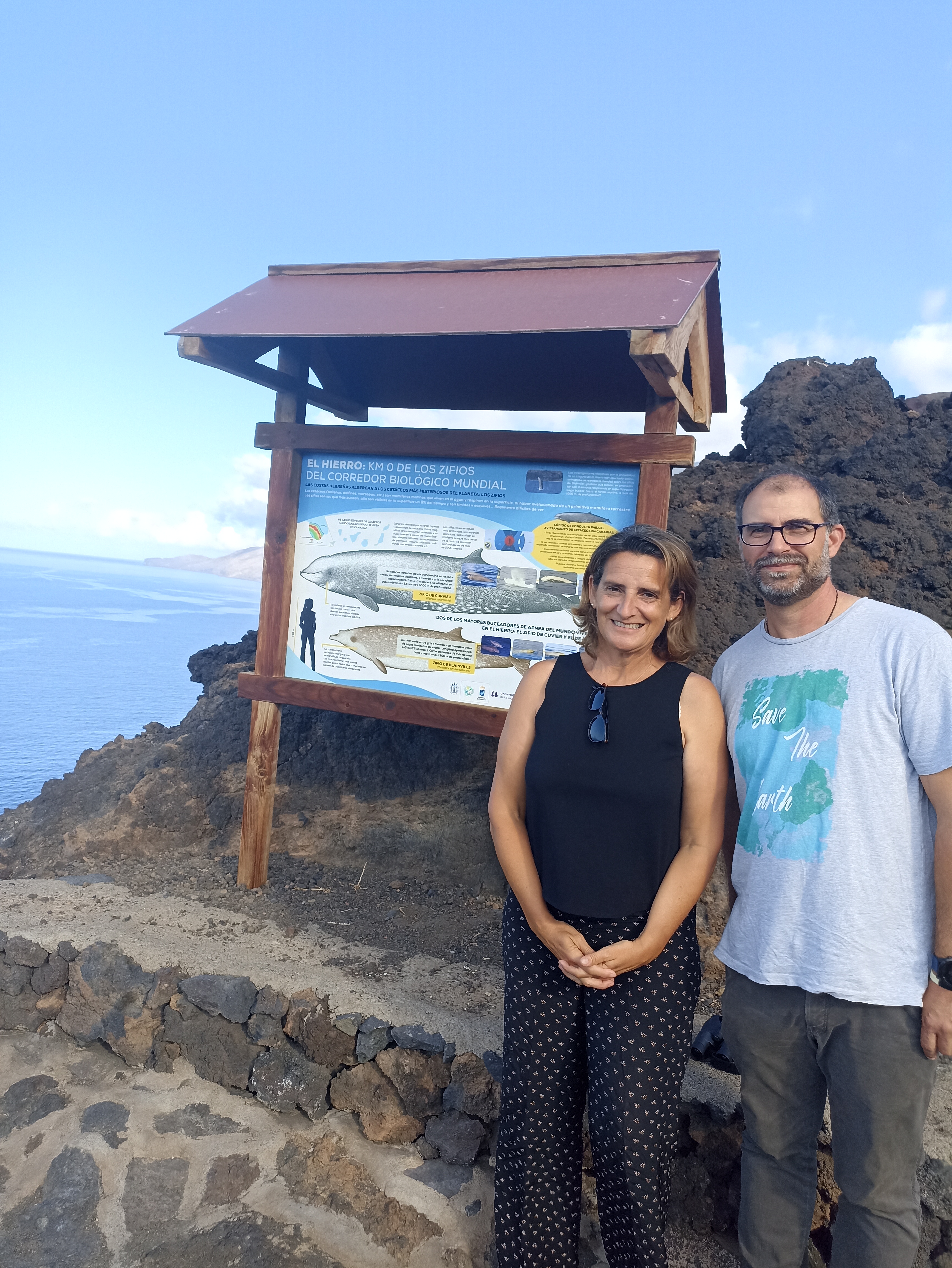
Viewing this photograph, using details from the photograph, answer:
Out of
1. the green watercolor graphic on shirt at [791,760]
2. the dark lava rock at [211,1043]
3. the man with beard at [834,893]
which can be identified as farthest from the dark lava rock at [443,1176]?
the green watercolor graphic on shirt at [791,760]

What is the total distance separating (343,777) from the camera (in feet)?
17.6

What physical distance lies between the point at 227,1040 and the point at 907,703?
2.94 meters

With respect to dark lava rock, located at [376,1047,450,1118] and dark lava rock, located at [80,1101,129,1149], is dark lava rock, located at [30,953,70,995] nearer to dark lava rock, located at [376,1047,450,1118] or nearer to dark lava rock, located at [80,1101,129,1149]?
dark lava rock, located at [80,1101,129,1149]

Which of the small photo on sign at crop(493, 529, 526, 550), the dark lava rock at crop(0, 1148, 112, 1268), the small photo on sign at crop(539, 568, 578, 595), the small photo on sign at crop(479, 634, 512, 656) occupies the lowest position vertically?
the dark lava rock at crop(0, 1148, 112, 1268)

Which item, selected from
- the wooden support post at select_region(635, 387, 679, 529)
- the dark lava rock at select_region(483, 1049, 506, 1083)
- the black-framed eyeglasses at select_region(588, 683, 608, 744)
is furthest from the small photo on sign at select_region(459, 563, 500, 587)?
the dark lava rock at select_region(483, 1049, 506, 1083)

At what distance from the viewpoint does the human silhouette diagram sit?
4.27 metres

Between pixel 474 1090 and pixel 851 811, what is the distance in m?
1.87

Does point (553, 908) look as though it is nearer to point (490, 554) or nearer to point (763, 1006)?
point (763, 1006)

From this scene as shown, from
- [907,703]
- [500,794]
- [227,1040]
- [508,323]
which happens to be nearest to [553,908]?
[500,794]

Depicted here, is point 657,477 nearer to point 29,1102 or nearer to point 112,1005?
point 112,1005

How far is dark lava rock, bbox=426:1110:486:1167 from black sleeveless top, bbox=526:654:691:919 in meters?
1.40

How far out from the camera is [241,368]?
4.19 metres

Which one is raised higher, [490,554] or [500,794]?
[490,554]

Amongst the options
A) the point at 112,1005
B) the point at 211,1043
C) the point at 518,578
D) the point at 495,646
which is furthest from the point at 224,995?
the point at 518,578
